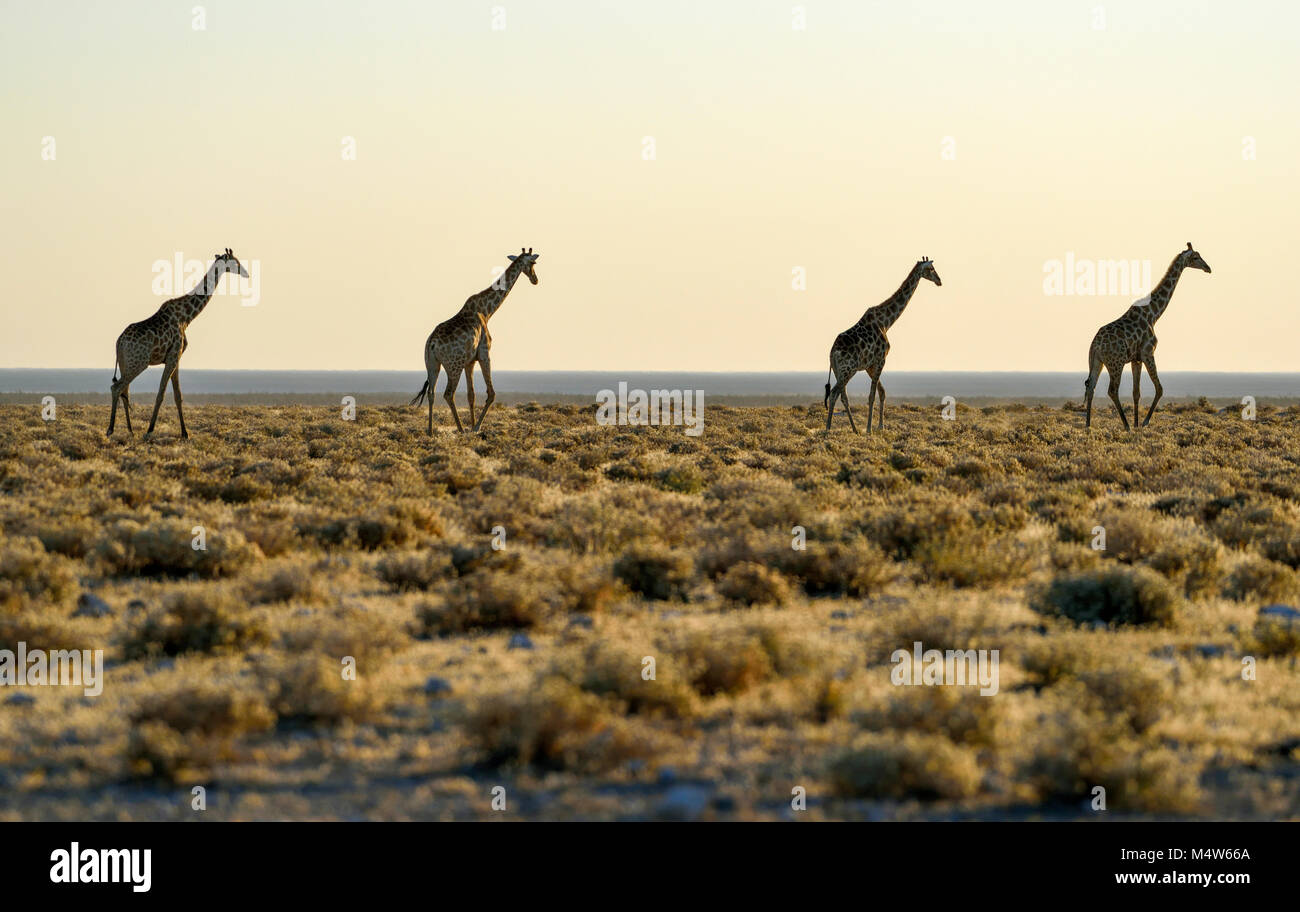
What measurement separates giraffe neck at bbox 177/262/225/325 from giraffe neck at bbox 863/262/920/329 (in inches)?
584

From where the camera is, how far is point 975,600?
969 cm

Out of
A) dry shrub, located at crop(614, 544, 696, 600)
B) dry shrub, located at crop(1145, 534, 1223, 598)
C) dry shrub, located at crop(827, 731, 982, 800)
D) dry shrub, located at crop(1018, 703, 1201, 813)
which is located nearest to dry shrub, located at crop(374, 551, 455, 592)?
dry shrub, located at crop(614, 544, 696, 600)

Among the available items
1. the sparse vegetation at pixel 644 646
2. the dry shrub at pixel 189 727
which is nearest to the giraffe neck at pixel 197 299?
the sparse vegetation at pixel 644 646

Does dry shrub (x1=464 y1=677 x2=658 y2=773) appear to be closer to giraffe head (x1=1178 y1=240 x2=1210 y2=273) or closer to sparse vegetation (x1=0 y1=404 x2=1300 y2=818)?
sparse vegetation (x1=0 y1=404 x2=1300 y2=818)

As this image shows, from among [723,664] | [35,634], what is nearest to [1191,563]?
[723,664]

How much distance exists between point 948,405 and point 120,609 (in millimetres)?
32668

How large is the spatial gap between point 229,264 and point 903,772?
22073mm

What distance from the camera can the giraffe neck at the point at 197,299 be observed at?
81.4 feet

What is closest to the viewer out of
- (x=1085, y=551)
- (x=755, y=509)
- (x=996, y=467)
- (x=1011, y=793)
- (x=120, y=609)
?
(x=1011, y=793)

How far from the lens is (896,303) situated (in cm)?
2769

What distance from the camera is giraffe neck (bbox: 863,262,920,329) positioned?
2752cm

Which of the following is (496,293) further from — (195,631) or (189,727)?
(189,727)
